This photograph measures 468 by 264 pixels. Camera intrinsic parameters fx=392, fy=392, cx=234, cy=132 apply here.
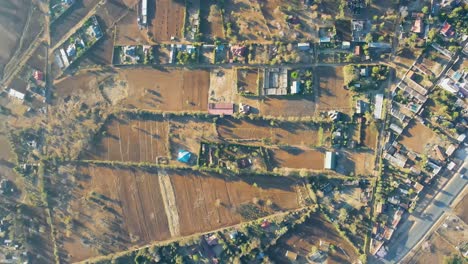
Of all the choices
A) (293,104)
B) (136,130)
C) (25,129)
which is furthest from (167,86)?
(25,129)

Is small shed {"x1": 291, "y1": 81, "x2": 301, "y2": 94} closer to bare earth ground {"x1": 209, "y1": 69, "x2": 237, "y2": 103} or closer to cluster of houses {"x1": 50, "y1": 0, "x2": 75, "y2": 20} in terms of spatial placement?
bare earth ground {"x1": 209, "y1": 69, "x2": 237, "y2": 103}

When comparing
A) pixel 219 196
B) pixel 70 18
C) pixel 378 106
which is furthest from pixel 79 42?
pixel 378 106

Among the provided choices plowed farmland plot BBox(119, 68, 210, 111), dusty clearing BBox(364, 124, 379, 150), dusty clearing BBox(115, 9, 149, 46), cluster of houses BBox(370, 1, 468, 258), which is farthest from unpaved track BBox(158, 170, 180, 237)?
dusty clearing BBox(364, 124, 379, 150)

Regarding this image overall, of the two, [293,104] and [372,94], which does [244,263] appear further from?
[372,94]

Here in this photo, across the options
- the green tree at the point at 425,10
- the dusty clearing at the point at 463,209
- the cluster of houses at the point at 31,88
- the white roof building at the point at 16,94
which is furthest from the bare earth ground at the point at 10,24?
the dusty clearing at the point at 463,209

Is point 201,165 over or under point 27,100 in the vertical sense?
under

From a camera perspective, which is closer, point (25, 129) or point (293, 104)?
point (293, 104)
